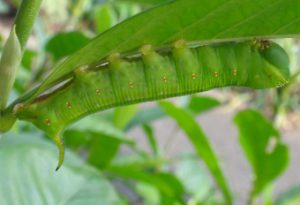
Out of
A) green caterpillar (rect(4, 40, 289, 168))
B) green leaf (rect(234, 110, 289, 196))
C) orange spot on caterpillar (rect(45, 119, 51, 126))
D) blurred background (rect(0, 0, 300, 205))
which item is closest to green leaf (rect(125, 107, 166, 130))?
blurred background (rect(0, 0, 300, 205))

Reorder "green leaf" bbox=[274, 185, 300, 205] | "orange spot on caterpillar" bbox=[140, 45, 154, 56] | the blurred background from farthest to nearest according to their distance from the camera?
1. "green leaf" bbox=[274, 185, 300, 205]
2. the blurred background
3. "orange spot on caterpillar" bbox=[140, 45, 154, 56]

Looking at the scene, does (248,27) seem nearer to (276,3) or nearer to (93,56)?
(276,3)

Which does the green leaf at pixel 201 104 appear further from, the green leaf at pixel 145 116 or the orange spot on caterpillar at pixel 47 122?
the orange spot on caterpillar at pixel 47 122

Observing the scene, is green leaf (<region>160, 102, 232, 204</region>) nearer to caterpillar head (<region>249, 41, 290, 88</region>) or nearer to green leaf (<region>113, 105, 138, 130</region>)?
green leaf (<region>113, 105, 138, 130</region>)

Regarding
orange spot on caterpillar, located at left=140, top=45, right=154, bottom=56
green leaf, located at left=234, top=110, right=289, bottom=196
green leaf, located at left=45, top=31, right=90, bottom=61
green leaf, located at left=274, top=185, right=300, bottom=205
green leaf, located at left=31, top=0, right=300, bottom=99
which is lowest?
green leaf, located at left=274, top=185, right=300, bottom=205

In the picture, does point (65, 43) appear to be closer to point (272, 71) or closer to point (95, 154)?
point (95, 154)

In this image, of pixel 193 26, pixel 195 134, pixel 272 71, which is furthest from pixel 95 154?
pixel 193 26

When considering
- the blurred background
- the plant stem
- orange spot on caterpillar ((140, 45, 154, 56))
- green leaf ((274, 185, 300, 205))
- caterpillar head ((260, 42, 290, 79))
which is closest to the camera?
the plant stem
